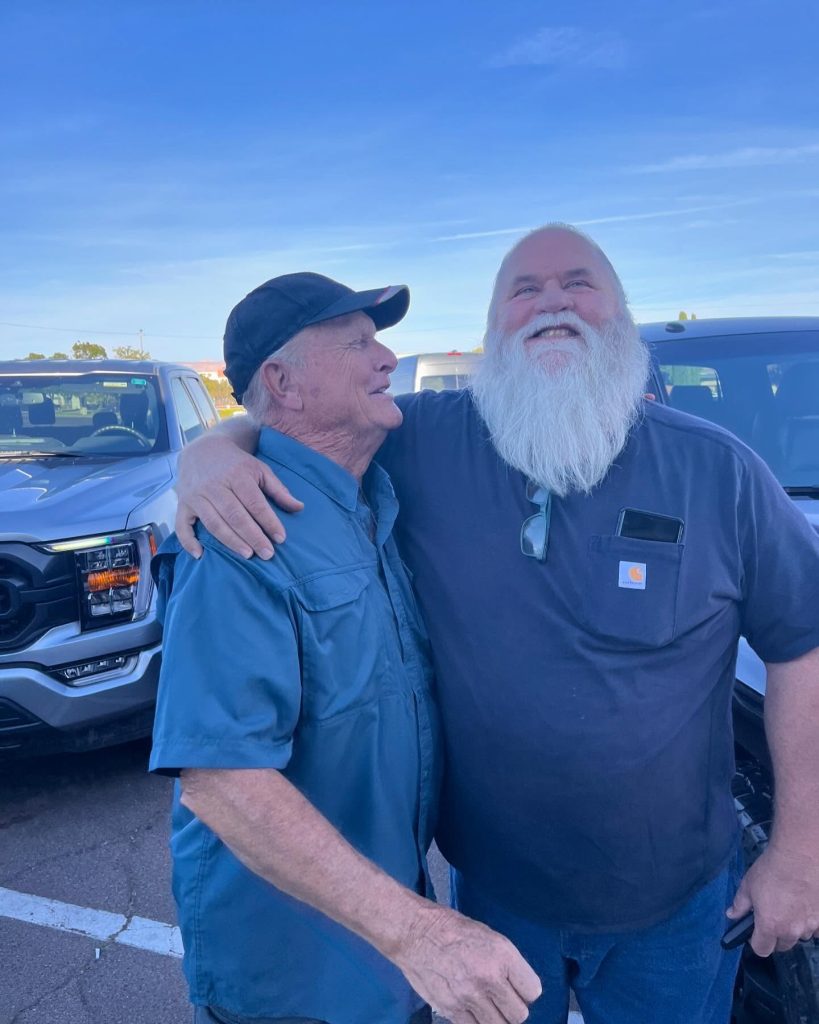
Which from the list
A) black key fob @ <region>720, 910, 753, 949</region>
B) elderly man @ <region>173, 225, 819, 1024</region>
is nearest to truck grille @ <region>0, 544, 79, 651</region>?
elderly man @ <region>173, 225, 819, 1024</region>

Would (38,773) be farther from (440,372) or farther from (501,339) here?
(440,372)

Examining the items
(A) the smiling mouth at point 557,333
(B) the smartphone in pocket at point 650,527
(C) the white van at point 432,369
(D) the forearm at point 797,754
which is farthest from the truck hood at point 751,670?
(C) the white van at point 432,369

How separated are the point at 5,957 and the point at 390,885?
230 centimetres

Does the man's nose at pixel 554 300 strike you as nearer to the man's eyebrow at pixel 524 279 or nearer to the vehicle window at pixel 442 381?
the man's eyebrow at pixel 524 279

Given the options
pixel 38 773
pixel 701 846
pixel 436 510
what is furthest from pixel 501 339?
pixel 38 773

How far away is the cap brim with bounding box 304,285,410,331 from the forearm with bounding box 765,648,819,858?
118cm

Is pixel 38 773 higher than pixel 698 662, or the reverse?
pixel 698 662

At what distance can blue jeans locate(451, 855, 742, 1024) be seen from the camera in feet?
5.88

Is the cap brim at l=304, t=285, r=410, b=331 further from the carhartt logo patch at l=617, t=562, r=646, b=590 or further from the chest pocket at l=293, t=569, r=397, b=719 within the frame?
the carhartt logo patch at l=617, t=562, r=646, b=590

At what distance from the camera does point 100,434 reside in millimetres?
5238

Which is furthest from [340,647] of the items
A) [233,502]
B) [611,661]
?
[611,661]

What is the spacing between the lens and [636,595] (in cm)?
165

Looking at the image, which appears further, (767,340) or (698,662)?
(767,340)

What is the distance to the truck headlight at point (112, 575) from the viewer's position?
3689mm
